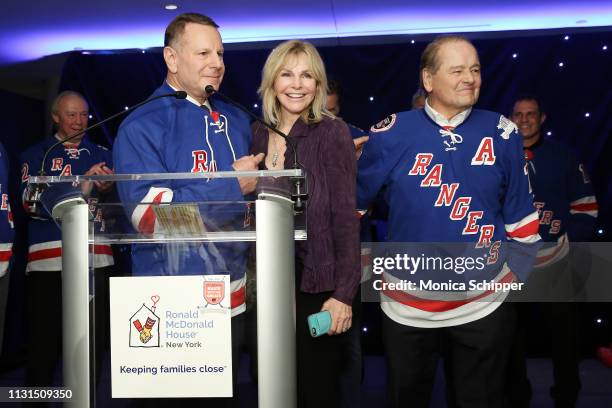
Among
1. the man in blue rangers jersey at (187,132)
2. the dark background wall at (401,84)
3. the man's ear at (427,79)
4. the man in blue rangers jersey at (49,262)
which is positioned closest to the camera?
the man in blue rangers jersey at (187,132)

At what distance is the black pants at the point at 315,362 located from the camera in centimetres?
229

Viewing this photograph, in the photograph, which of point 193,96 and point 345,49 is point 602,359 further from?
point 193,96

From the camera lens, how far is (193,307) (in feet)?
5.22

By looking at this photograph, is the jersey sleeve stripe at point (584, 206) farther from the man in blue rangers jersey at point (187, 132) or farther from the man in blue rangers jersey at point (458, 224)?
the man in blue rangers jersey at point (187, 132)

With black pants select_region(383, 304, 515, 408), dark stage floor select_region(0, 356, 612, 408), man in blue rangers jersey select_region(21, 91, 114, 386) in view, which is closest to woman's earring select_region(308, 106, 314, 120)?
black pants select_region(383, 304, 515, 408)

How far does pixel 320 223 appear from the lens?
2.39 m

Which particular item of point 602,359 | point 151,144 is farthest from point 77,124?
point 602,359

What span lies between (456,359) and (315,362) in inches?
21.8

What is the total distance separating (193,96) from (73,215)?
107cm

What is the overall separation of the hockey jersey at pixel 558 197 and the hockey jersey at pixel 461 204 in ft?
4.57

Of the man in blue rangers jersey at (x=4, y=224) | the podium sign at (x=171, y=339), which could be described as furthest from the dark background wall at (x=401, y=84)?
the podium sign at (x=171, y=339)

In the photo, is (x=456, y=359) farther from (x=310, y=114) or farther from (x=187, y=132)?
(x=187, y=132)

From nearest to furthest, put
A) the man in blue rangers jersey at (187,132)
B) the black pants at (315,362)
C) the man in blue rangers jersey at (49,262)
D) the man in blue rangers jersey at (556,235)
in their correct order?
the man in blue rangers jersey at (187,132), the black pants at (315,362), the man in blue rangers jersey at (49,262), the man in blue rangers jersey at (556,235)

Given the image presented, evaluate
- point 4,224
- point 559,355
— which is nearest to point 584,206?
point 559,355
